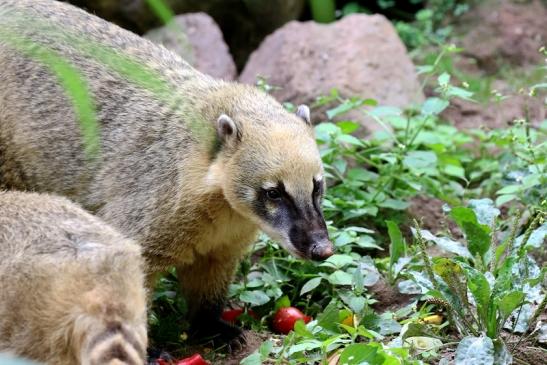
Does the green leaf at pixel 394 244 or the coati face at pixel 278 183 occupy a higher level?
the coati face at pixel 278 183

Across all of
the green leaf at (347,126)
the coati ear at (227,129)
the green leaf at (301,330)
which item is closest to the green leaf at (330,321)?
the green leaf at (301,330)

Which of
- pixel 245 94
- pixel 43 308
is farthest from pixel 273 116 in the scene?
pixel 43 308

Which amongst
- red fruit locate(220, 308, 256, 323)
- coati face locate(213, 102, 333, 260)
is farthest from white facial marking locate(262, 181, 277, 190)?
red fruit locate(220, 308, 256, 323)

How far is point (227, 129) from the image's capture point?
565 cm

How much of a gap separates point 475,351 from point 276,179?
1.47m

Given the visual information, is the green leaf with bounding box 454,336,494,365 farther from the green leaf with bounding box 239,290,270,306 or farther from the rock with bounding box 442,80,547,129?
the rock with bounding box 442,80,547,129

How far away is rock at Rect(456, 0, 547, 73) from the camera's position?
9828 mm

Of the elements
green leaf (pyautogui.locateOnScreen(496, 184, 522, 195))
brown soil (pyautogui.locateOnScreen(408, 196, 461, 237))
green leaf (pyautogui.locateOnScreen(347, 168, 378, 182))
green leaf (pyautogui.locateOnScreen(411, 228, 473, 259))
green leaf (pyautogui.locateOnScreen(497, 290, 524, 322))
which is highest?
green leaf (pyautogui.locateOnScreen(497, 290, 524, 322))

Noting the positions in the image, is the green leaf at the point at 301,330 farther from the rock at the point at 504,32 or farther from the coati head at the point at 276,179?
the rock at the point at 504,32

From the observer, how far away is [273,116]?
231 inches


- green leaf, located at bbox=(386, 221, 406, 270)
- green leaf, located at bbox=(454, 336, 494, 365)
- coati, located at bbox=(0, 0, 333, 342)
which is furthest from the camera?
green leaf, located at bbox=(386, 221, 406, 270)

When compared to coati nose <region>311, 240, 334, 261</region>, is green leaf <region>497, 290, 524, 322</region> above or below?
above

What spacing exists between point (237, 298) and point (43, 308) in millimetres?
2413

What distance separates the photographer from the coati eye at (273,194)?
5.50 m
